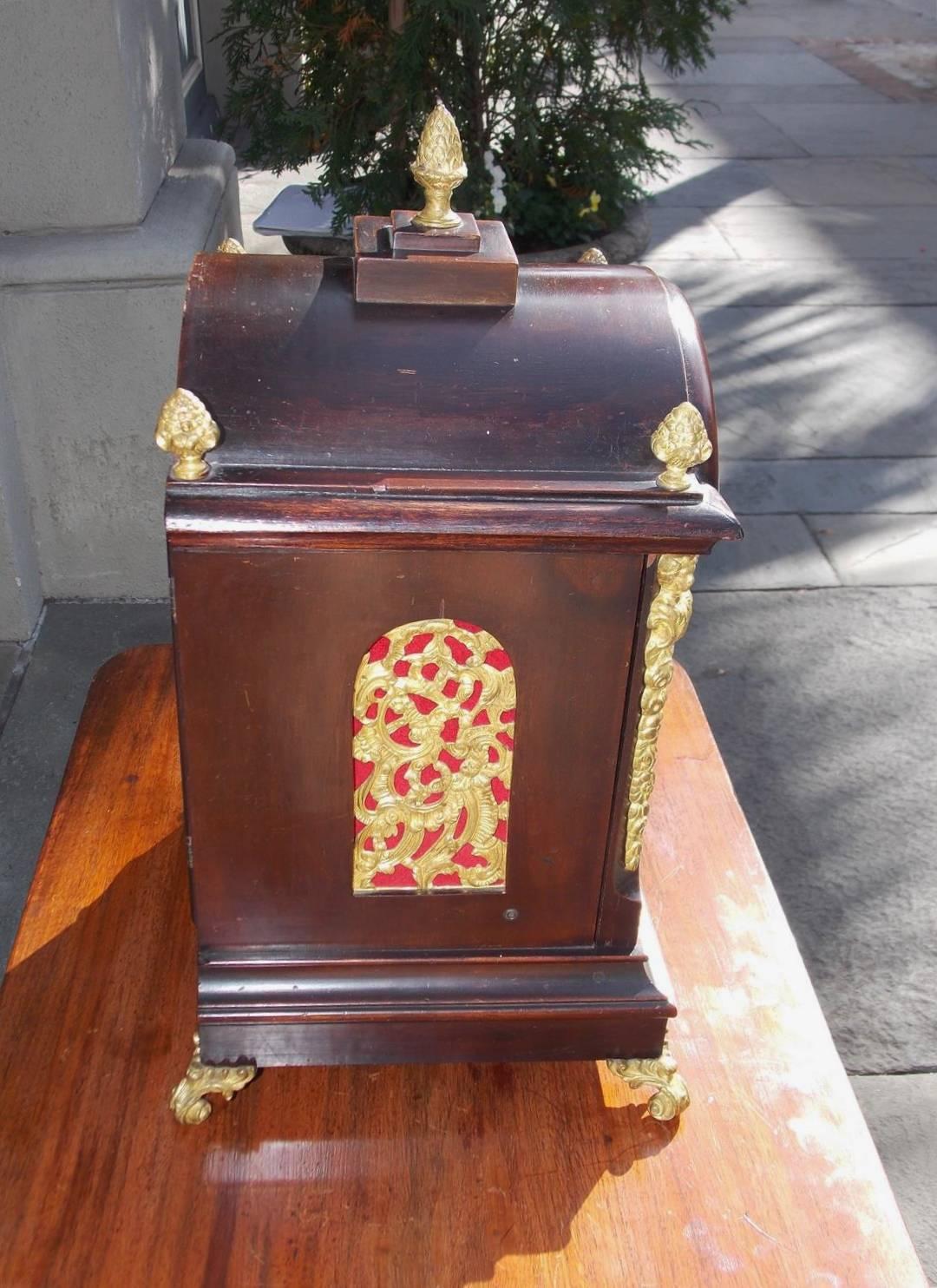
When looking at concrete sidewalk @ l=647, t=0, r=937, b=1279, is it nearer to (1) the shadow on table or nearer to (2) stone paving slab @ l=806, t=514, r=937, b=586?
(2) stone paving slab @ l=806, t=514, r=937, b=586

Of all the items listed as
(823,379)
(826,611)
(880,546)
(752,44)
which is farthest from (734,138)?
(826,611)

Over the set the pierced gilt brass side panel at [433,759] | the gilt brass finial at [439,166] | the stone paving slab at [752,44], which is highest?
the gilt brass finial at [439,166]

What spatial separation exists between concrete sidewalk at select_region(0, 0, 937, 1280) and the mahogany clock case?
2.30ft

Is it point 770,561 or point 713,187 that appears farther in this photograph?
point 713,187

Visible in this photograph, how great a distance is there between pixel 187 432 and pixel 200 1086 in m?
0.58

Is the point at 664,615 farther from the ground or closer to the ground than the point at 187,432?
closer to the ground

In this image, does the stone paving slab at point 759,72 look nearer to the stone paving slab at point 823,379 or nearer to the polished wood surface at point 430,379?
the stone paving slab at point 823,379

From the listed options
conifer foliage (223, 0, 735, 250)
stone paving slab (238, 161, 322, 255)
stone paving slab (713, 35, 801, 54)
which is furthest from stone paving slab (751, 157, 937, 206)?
stone paving slab (713, 35, 801, 54)

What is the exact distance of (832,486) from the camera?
10.2 ft

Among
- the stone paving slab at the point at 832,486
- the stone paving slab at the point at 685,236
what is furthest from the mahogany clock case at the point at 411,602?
the stone paving slab at the point at 685,236

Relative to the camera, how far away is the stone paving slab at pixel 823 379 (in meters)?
3.30

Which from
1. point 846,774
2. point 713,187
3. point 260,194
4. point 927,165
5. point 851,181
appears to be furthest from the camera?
point 927,165

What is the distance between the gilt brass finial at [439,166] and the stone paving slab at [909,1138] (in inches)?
47.6

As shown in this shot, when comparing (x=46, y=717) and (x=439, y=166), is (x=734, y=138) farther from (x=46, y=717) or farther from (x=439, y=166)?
(x=439, y=166)
